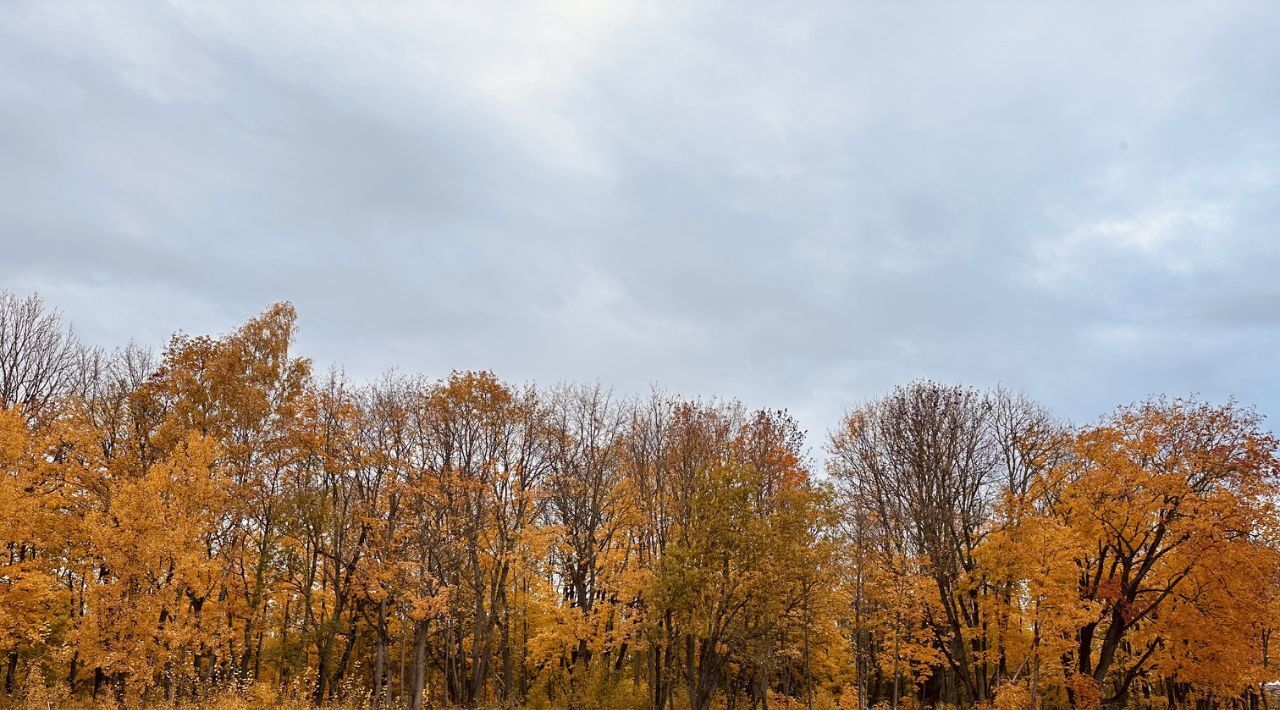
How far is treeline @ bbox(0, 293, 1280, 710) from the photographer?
2289 cm

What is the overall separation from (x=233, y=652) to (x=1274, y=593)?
131 feet

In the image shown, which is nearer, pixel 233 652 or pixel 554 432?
pixel 233 652

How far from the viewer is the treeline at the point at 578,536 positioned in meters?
22.9

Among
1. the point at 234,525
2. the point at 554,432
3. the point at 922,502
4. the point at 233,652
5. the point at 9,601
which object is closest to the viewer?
the point at 9,601

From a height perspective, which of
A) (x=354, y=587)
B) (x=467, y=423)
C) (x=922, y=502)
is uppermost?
(x=467, y=423)

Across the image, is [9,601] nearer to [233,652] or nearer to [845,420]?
[233,652]

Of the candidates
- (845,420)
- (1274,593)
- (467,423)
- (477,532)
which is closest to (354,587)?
(477,532)

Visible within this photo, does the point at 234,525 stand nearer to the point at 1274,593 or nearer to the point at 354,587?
the point at 354,587

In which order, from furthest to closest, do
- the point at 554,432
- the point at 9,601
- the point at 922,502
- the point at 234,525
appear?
the point at 554,432 < the point at 922,502 < the point at 234,525 < the point at 9,601

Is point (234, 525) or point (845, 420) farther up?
point (845, 420)

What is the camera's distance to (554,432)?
3344 centimetres

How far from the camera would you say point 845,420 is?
33469mm

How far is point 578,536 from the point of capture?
33719 mm

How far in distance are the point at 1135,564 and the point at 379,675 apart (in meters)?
27.6
